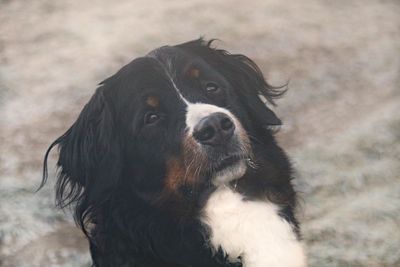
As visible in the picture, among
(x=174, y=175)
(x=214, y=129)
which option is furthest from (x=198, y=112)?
(x=174, y=175)

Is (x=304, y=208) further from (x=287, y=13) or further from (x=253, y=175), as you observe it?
(x=287, y=13)

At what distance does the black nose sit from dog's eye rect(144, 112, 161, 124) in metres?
0.13

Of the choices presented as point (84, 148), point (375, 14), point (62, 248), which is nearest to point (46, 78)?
point (84, 148)

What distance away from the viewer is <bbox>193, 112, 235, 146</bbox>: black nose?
5.03 ft

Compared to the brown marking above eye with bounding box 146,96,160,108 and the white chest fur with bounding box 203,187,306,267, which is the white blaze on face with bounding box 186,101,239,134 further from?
the white chest fur with bounding box 203,187,306,267

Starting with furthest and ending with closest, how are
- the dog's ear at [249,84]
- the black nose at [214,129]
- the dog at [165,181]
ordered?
the dog's ear at [249,84], the dog at [165,181], the black nose at [214,129]

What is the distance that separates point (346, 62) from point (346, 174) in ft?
1.07

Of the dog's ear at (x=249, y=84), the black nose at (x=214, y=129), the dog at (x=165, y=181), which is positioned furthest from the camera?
the dog's ear at (x=249, y=84)

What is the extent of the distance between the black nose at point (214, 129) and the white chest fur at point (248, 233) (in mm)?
154

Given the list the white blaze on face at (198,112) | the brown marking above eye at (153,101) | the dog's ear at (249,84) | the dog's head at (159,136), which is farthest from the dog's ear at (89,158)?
the dog's ear at (249,84)

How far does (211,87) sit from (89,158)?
0.34m

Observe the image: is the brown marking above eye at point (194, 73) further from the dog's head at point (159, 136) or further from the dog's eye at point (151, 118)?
the dog's eye at point (151, 118)

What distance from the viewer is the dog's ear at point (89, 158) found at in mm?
1667

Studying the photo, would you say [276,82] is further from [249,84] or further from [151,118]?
[151,118]
